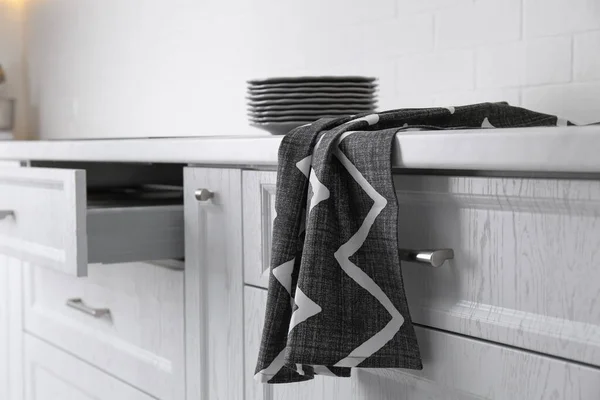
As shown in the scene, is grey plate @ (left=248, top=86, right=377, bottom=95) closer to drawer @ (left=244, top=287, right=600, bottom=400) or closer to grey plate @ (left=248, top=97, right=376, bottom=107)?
grey plate @ (left=248, top=97, right=376, bottom=107)

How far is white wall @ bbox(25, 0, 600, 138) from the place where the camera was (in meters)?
1.28

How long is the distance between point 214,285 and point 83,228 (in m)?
0.19

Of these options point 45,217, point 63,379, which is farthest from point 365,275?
point 63,379

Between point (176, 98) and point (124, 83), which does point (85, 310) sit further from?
point (124, 83)

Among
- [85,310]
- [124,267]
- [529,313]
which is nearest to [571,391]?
[529,313]

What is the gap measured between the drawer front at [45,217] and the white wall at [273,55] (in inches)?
26.2

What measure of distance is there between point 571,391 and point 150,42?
74.5 inches

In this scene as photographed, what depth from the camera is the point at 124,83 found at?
2508mm

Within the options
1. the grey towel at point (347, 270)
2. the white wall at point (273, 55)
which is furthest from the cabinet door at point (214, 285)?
the white wall at point (273, 55)

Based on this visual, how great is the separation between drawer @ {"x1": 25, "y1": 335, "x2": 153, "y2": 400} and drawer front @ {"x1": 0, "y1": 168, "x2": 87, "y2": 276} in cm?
25

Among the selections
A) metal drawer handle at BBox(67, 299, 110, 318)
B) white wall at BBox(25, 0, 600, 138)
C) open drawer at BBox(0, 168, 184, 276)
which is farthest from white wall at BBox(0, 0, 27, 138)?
open drawer at BBox(0, 168, 184, 276)

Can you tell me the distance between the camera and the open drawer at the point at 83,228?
3.66 ft

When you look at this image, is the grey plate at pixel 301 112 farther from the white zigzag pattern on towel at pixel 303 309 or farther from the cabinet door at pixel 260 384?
the white zigzag pattern on towel at pixel 303 309

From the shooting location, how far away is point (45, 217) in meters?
1.22
